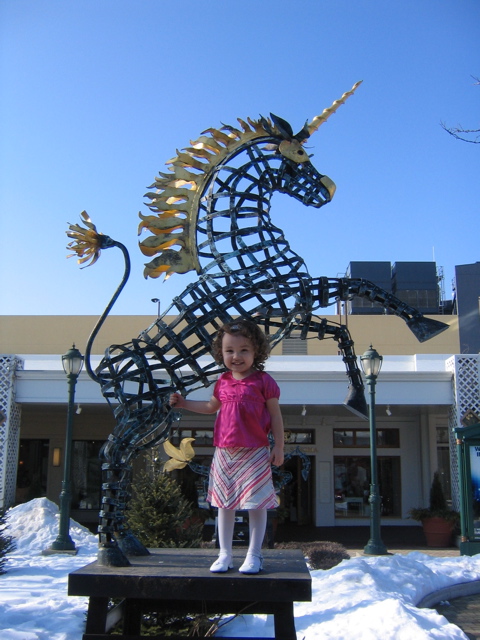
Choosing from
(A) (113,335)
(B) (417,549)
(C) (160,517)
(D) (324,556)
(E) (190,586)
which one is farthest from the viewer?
(A) (113,335)

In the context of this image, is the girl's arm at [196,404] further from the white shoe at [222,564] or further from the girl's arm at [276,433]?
the white shoe at [222,564]

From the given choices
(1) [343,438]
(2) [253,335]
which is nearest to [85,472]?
(1) [343,438]

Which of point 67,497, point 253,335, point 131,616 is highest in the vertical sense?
point 253,335

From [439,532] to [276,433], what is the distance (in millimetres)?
13179

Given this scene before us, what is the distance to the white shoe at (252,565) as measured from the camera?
352cm

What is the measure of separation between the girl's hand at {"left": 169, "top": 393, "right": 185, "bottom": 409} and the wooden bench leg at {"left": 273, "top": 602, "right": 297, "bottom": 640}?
1421 millimetres

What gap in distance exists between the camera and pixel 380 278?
3381 centimetres

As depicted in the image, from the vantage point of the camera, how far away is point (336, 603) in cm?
571

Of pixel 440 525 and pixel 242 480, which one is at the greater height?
pixel 242 480

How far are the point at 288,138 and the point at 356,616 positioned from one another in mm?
4059

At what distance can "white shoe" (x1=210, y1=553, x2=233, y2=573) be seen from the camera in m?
3.57

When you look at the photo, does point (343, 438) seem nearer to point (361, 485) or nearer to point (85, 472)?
point (361, 485)

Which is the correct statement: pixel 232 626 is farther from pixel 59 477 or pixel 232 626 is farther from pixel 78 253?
pixel 59 477

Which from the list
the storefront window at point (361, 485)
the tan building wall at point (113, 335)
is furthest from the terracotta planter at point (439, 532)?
the tan building wall at point (113, 335)
